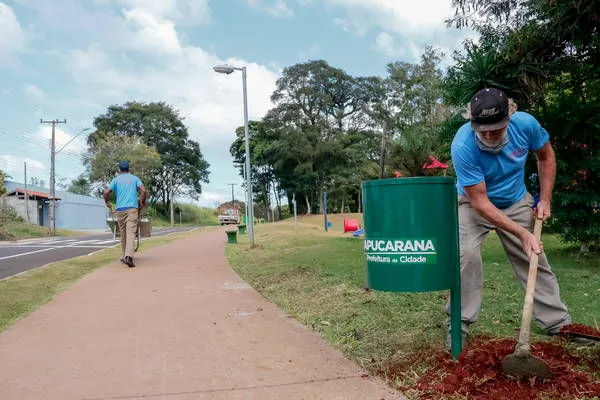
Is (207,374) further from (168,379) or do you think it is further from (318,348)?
(318,348)

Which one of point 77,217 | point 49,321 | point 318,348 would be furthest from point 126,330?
point 77,217

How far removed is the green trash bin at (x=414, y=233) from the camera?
2.89m

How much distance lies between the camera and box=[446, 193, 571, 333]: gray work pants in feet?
10.9

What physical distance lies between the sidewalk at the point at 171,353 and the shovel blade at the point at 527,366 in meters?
0.59

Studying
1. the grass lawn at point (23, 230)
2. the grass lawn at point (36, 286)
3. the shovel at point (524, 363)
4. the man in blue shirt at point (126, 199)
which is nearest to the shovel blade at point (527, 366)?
the shovel at point (524, 363)

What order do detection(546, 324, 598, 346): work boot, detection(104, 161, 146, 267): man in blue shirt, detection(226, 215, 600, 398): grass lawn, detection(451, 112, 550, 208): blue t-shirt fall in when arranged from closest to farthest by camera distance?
1. detection(451, 112, 550, 208): blue t-shirt
2. detection(546, 324, 598, 346): work boot
3. detection(226, 215, 600, 398): grass lawn
4. detection(104, 161, 146, 267): man in blue shirt

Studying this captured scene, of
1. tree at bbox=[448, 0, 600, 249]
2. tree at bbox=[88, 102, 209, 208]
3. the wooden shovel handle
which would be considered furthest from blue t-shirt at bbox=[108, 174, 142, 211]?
tree at bbox=[88, 102, 209, 208]

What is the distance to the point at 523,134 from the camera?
3.16m

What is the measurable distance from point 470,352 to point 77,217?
50.2 metres

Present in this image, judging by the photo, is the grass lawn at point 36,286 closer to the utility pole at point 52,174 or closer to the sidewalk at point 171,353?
the sidewalk at point 171,353

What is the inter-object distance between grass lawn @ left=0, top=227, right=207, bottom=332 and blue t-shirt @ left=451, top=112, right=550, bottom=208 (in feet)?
12.8

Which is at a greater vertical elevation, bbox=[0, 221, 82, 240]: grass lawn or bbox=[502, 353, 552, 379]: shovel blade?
bbox=[0, 221, 82, 240]: grass lawn

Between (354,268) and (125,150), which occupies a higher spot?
(125,150)

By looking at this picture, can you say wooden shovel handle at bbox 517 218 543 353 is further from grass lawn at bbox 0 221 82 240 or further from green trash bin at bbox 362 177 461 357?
grass lawn at bbox 0 221 82 240
